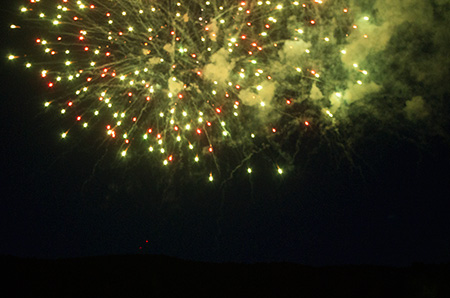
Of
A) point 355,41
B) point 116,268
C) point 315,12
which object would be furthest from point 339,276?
point 315,12

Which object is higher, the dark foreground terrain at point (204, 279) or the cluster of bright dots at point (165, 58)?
the cluster of bright dots at point (165, 58)

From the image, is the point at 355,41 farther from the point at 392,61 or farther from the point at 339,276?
the point at 339,276

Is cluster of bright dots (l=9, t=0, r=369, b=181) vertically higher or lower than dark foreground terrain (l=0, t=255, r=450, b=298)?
higher

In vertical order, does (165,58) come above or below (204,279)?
above

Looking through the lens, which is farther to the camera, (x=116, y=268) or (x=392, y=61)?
(x=392, y=61)

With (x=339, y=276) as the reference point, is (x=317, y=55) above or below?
above

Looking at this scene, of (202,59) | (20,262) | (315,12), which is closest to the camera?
(20,262)

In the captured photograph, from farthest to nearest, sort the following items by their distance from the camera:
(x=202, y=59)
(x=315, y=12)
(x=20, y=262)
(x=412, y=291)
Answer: (x=315, y=12) → (x=202, y=59) → (x=20, y=262) → (x=412, y=291)

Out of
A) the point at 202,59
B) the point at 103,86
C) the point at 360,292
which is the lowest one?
the point at 360,292
